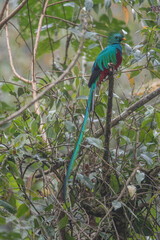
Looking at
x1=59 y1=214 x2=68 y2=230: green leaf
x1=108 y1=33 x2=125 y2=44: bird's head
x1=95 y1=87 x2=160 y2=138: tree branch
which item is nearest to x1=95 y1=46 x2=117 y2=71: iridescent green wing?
x1=108 y1=33 x2=125 y2=44: bird's head

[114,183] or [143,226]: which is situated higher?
[114,183]

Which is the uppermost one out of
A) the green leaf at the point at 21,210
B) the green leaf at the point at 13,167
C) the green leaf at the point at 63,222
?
the green leaf at the point at 13,167

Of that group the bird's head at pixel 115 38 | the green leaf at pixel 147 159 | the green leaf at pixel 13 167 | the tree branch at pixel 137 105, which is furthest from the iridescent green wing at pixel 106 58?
the green leaf at pixel 13 167

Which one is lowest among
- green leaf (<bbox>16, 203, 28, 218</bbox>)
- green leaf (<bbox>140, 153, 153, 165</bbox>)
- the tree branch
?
green leaf (<bbox>16, 203, 28, 218</bbox>)

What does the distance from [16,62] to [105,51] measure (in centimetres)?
315

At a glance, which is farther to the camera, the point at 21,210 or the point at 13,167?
the point at 13,167

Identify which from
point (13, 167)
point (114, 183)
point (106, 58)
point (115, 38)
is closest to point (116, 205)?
point (114, 183)

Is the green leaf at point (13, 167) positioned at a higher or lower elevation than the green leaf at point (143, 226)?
higher

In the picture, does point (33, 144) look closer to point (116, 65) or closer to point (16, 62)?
point (116, 65)

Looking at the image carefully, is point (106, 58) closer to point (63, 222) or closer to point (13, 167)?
point (13, 167)

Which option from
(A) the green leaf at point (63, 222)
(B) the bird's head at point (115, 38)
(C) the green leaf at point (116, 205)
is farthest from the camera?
(B) the bird's head at point (115, 38)

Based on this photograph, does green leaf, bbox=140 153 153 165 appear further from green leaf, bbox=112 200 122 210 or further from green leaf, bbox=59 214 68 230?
green leaf, bbox=59 214 68 230

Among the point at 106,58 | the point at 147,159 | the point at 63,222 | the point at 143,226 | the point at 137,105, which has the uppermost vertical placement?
the point at 106,58

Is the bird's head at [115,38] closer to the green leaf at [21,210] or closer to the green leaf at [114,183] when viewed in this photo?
the green leaf at [114,183]
